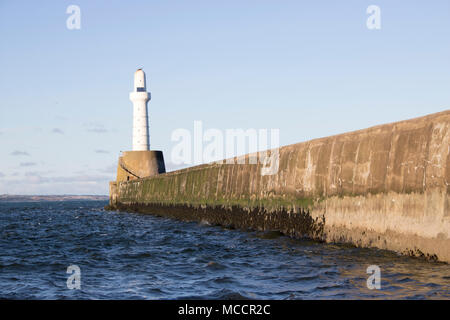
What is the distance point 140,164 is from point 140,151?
44.5 inches

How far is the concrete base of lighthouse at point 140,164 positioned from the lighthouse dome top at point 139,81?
5731 millimetres

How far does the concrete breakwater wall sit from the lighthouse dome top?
96.6 ft

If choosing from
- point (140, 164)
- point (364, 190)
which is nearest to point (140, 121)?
point (140, 164)

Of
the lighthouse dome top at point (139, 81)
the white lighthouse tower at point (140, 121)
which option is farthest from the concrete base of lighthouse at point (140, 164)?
the lighthouse dome top at point (139, 81)

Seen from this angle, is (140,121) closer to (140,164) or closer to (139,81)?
(140,164)

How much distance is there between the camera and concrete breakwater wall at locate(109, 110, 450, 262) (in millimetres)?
8492

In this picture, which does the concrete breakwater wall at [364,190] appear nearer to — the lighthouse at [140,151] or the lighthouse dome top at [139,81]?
the lighthouse at [140,151]

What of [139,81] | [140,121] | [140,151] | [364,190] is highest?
[139,81]

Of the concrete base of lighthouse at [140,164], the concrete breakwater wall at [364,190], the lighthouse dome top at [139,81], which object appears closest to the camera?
the concrete breakwater wall at [364,190]

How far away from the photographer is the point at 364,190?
1053 centimetres

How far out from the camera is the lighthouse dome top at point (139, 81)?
4647 cm

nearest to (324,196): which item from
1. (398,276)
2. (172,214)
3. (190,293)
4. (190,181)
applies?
(398,276)

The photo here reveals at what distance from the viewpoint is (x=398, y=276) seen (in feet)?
23.8

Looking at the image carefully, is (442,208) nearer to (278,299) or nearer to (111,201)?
(278,299)
